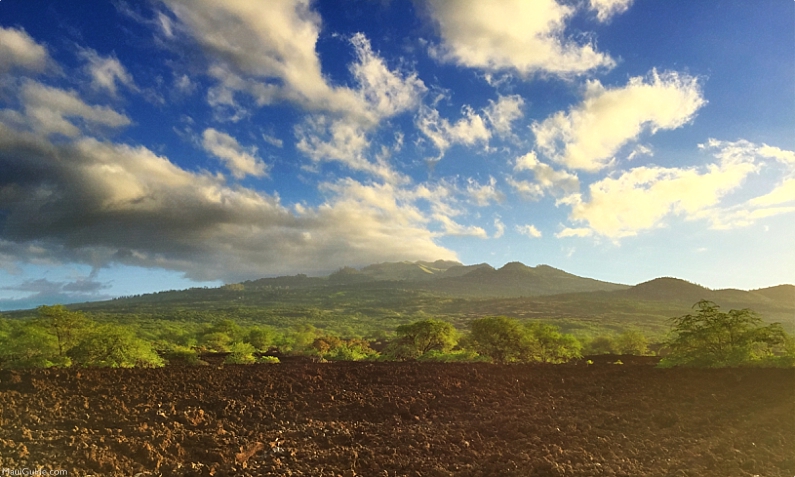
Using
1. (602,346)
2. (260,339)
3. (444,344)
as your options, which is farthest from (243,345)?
(602,346)

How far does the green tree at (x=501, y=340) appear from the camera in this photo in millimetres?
30000

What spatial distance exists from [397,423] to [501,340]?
22237mm

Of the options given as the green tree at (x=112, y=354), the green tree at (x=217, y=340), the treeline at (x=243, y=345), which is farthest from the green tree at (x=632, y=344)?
the green tree at (x=112, y=354)

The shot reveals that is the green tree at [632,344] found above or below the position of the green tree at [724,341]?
below

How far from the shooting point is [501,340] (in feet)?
101

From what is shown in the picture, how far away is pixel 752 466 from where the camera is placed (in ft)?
25.1

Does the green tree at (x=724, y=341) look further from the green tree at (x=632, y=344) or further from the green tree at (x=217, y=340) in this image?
the green tree at (x=217, y=340)

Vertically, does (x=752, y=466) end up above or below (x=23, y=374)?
below

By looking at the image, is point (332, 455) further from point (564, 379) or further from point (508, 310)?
point (508, 310)

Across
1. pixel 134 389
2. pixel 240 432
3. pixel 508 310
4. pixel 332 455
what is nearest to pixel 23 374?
pixel 134 389

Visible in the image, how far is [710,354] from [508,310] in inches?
6101

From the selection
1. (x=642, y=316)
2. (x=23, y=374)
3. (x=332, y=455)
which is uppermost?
(x=23, y=374)

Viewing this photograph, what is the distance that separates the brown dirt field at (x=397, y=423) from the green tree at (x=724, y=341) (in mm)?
1630

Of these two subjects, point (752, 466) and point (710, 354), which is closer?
point (752, 466)
